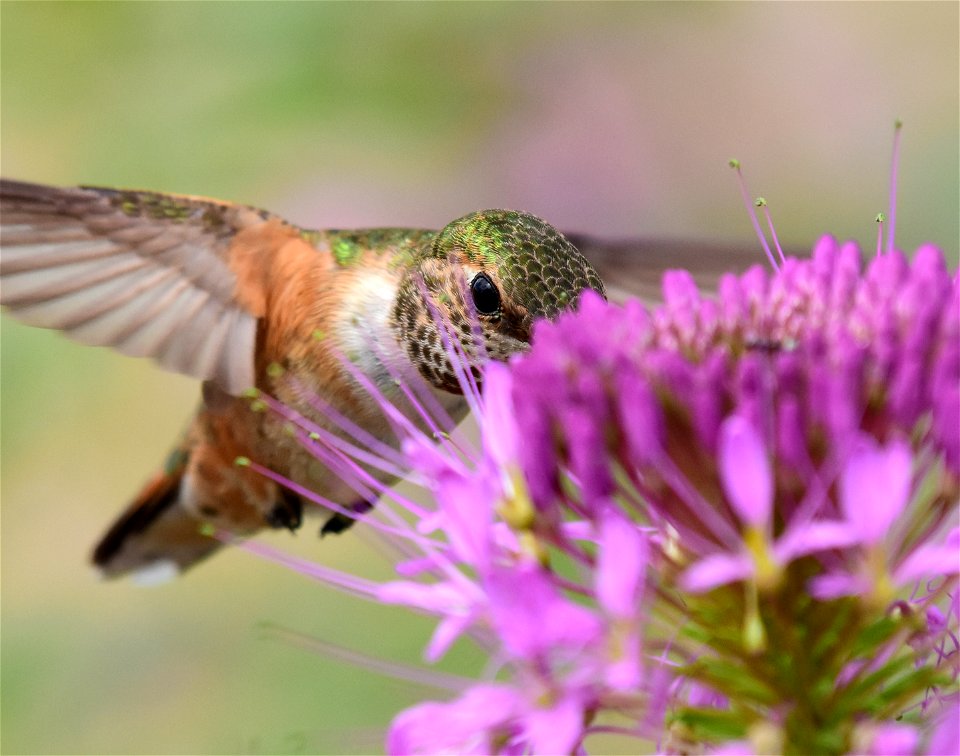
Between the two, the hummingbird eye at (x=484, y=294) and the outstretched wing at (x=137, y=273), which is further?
the outstretched wing at (x=137, y=273)

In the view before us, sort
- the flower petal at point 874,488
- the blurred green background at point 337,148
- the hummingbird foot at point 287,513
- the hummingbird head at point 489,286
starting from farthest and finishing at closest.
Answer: the blurred green background at point 337,148 < the hummingbird foot at point 287,513 < the hummingbird head at point 489,286 < the flower petal at point 874,488

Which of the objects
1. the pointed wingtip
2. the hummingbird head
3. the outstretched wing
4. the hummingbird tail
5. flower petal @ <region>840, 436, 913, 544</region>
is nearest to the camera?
flower petal @ <region>840, 436, 913, 544</region>

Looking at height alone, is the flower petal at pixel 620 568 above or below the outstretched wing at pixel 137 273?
below

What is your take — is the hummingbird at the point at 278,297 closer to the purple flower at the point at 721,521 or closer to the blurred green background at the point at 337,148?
the purple flower at the point at 721,521

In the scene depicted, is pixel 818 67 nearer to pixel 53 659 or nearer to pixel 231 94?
pixel 231 94

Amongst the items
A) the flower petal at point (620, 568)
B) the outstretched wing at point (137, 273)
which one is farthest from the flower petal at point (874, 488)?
the outstretched wing at point (137, 273)

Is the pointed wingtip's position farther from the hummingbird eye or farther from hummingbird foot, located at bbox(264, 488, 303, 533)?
the hummingbird eye

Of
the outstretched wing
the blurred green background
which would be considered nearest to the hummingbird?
the outstretched wing
